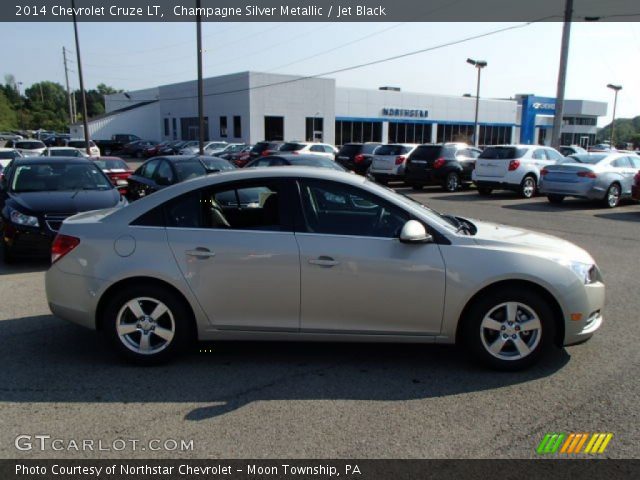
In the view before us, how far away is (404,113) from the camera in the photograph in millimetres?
53188

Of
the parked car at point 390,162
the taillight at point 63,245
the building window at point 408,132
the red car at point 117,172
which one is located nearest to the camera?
the taillight at point 63,245

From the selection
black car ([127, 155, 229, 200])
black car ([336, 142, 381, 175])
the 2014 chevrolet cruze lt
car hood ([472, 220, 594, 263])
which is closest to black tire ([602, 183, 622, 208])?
black car ([336, 142, 381, 175])

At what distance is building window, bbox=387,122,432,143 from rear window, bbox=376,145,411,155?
3054 cm

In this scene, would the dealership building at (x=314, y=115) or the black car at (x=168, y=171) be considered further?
the dealership building at (x=314, y=115)

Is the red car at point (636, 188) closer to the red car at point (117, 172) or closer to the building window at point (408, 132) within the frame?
the red car at point (117, 172)

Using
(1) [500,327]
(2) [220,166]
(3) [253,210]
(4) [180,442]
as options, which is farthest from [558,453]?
(2) [220,166]

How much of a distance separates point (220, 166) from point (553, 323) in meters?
9.47

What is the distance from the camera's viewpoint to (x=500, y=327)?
4.28 metres

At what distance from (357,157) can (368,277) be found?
803 inches

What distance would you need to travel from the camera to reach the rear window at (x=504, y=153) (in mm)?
18250

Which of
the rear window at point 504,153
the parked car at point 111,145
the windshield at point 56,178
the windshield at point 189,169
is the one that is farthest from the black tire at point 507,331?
the parked car at point 111,145

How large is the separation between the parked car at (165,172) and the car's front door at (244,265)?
6.66m
